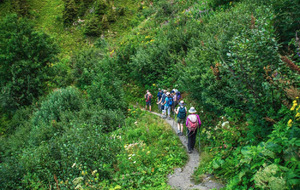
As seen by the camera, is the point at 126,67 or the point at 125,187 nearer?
the point at 125,187

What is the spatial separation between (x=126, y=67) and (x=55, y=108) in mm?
8142

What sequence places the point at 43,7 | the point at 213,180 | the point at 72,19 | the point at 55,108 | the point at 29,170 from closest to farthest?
the point at 213,180 < the point at 29,170 < the point at 55,108 < the point at 72,19 < the point at 43,7

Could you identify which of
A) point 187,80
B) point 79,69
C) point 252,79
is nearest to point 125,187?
point 252,79

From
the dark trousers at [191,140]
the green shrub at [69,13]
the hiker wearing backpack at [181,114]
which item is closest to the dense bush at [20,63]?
the green shrub at [69,13]

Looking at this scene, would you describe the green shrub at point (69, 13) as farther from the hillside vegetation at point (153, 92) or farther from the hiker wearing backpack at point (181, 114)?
the hiker wearing backpack at point (181, 114)

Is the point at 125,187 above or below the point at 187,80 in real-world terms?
below

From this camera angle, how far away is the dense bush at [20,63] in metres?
21.0

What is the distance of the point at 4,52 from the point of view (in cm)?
2142

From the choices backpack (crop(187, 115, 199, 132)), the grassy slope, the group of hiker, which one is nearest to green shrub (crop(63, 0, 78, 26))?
the grassy slope

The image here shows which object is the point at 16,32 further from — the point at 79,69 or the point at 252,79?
the point at 252,79

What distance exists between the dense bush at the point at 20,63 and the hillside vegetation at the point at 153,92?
10 centimetres

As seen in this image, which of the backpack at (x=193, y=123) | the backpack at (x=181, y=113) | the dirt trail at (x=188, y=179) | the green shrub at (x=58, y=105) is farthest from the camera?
the green shrub at (x=58, y=105)

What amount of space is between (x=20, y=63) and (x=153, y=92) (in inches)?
Result: 562

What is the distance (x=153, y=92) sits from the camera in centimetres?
1725
